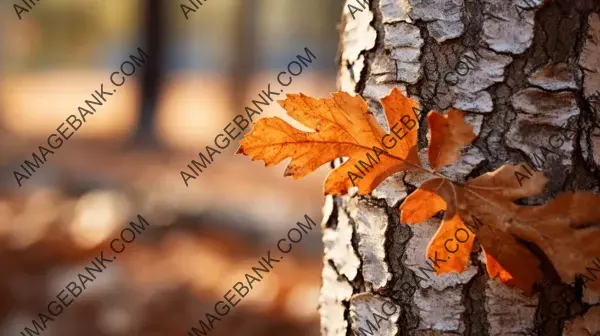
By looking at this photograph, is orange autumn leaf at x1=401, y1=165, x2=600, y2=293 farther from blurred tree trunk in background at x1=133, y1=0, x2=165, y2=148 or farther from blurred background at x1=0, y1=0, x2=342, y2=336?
blurred tree trunk in background at x1=133, y1=0, x2=165, y2=148

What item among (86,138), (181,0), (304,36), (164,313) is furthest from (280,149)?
(304,36)

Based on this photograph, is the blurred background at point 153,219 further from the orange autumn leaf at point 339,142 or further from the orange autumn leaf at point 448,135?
the orange autumn leaf at point 448,135

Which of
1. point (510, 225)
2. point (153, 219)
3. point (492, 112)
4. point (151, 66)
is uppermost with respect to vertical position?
point (151, 66)

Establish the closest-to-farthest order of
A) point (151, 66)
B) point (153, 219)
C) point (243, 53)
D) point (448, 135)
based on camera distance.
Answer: point (448, 135) → point (153, 219) → point (151, 66) → point (243, 53)

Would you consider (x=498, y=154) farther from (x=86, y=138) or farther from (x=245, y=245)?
(x=86, y=138)

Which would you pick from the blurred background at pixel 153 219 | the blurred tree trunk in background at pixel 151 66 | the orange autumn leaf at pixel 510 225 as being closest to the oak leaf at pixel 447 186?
the orange autumn leaf at pixel 510 225

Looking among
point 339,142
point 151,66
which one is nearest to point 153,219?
point 339,142

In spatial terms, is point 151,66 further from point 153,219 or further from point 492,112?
point 492,112
